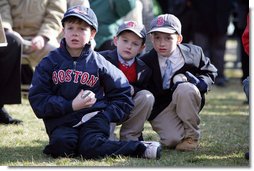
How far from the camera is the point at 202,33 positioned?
9.95 metres

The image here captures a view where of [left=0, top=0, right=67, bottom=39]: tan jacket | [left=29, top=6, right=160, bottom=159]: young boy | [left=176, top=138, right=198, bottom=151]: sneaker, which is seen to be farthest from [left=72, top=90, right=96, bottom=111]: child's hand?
[left=0, top=0, right=67, bottom=39]: tan jacket

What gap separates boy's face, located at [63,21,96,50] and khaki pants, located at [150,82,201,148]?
751 mm

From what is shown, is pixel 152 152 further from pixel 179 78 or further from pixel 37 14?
pixel 37 14

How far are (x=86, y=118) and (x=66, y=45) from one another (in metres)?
0.50

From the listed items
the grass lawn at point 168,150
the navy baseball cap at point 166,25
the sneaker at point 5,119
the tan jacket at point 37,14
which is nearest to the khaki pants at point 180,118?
the grass lawn at point 168,150

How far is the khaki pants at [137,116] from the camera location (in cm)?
456

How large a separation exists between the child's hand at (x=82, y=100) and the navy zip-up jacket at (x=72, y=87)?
0.04 m

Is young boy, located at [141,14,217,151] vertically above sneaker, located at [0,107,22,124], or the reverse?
young boy, located at [141,14,217,151]

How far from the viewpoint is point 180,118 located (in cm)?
472

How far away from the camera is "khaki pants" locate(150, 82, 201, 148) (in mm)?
4562

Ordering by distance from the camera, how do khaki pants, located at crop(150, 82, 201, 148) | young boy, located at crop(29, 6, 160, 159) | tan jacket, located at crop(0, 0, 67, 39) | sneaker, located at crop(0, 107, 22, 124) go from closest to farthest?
young boy, located at crop(29, 6, 160, 159) < khaki pants, located at crop(150, 82, 201, 148) < sneaker, located at crop(0, 107, 22, 124) < tan jacket, located at crop(0, 0, 67, 39)

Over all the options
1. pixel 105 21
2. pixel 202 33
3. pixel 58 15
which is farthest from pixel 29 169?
pixel 202 33

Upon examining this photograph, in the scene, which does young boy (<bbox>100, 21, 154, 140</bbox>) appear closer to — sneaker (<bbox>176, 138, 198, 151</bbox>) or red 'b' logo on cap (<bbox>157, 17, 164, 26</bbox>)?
red 'b' logo on cap (<bbox>157, 17, 164, 26</bbox>)

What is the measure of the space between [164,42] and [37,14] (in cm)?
197
